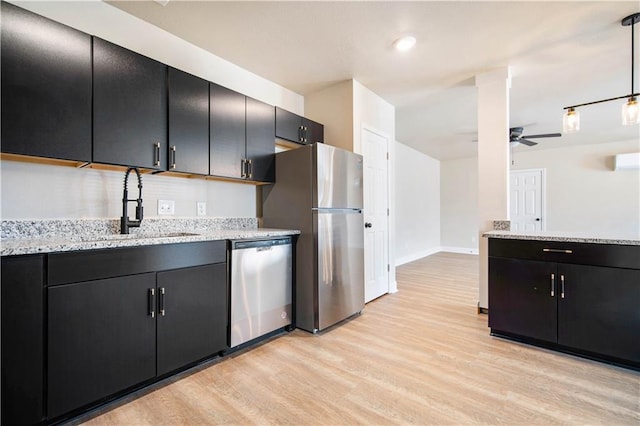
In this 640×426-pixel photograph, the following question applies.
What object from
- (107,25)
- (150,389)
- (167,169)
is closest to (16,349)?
(150,389)

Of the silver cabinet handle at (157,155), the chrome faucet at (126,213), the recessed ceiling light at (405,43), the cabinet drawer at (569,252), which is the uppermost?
the recessed ceiling light at (405,43)

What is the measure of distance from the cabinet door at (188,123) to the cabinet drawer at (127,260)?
0.65m

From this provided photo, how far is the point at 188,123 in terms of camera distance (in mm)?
2223

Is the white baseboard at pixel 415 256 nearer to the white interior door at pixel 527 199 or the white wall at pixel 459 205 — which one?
the white wall at pixel 459 205

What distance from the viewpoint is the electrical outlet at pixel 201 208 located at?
258 cm

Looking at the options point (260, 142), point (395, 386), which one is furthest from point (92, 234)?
point (395, 386)

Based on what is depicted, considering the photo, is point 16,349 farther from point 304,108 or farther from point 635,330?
point 635,330

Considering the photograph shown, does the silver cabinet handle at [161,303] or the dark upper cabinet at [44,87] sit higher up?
the dark upper cabinet at [44,87]

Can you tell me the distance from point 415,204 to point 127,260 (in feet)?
20.2

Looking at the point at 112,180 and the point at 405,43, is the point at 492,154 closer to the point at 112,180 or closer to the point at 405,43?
the point at 405,43

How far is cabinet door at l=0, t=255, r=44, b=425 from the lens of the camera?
50.6 inches

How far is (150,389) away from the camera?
176cm

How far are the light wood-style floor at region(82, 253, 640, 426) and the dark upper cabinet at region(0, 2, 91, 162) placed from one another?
4.92 ft

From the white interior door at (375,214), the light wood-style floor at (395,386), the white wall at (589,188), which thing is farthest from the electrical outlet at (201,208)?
the white wall at (589,188)
